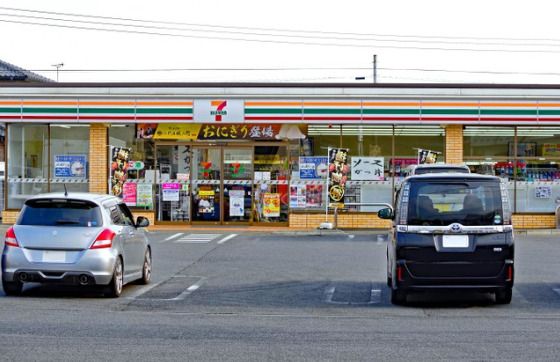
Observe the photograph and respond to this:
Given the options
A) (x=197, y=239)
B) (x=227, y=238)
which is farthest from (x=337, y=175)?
(x=197, y=239)

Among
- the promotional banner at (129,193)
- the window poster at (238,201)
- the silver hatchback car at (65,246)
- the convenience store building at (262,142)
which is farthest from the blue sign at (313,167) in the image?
the silver hatchback car at (65,246)

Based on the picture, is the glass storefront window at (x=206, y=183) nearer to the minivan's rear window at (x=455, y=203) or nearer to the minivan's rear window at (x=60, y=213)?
the minivan's rear window at (x=60, y=213)

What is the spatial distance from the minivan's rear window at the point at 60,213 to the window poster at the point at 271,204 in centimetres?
1625

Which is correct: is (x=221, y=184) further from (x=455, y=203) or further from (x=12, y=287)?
(x=455, y=203)

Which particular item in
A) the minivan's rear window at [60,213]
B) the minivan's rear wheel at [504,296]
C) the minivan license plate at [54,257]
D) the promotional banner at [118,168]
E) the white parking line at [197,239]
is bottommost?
the white parking line at [197,239]

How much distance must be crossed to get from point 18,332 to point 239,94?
758 inches

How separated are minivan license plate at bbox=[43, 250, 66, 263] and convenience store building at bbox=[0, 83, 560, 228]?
52.4 feet

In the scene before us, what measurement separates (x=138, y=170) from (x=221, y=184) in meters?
2.78

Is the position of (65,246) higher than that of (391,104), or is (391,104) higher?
(391,104)

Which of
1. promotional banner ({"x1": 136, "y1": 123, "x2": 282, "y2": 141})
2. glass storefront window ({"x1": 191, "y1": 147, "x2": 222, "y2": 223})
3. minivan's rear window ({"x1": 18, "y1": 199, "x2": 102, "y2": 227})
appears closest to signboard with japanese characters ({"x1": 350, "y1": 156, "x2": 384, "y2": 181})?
promotional banner ({"x1": 136, "y1": 123, "x2": 282, "y2": 141})

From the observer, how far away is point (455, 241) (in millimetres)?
12375

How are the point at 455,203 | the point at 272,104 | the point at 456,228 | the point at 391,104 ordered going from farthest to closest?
the point at 272,104
the point at 391,104
the point at 455,203
the point at 456,228

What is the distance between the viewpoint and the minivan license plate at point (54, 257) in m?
12.9

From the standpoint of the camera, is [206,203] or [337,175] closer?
[337,175]
